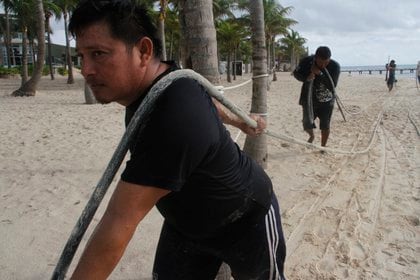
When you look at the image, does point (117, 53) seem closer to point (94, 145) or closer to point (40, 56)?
point (94, 145)

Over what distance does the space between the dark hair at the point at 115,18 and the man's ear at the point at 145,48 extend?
0.6 inches

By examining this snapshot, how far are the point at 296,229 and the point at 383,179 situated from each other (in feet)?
6.63

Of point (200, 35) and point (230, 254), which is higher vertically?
A: point (200, 35)

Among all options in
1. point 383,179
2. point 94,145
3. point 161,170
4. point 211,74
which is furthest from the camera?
point 94,145

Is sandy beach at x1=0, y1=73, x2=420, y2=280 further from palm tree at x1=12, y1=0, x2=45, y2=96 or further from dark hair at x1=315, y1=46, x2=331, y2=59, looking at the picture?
palm tree at x1=12, y1=0, x2=45, y2=96

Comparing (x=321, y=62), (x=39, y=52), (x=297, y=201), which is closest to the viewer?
(x=297, y=201)

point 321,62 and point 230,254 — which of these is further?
point 321,62

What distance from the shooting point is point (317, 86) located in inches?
236

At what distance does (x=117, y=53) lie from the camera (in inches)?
47.1

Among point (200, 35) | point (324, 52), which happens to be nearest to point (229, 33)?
point (324, 52)

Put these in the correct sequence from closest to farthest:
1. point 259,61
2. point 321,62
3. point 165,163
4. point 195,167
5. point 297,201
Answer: point 165,163, point 195,167, point 297,201, point 259,61, point 321,62

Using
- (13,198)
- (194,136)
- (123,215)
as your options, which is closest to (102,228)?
(123,215)

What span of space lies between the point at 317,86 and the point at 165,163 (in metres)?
5.29

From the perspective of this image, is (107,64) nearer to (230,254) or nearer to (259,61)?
(230,254)
